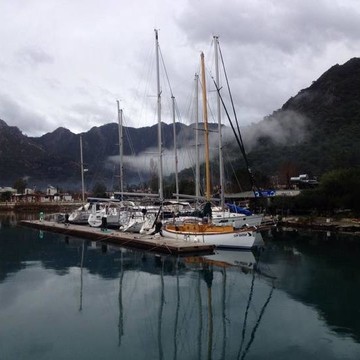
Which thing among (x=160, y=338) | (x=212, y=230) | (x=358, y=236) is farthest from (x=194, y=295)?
(x=358, y=236)

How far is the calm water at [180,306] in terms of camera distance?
50.3 feet

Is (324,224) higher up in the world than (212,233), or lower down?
lower down

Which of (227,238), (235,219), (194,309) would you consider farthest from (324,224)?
(194,309)

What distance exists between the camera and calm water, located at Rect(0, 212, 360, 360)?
15328mm

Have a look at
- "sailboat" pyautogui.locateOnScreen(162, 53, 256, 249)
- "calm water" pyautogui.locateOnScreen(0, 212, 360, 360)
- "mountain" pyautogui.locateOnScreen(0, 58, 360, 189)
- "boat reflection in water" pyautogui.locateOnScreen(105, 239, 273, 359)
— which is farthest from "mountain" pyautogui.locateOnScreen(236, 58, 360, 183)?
"boat reflection in water" pyautogui.locateOnScreen(105, 239, 273, 359)

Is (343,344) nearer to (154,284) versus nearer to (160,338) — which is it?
(160,338)

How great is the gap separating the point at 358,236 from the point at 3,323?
33.9m

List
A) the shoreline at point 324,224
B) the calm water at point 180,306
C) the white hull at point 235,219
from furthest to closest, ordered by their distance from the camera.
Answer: the shoreline at point 324,224, the white hull at point 235,219, the calm water at point 180,306

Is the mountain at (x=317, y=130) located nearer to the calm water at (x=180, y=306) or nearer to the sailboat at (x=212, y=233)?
the sailboat at (x=212, y=233)

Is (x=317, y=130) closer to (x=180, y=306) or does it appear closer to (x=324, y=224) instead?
(x=324, y=224)

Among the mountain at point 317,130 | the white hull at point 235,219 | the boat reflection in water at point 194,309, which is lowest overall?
the boat reflection in water at point 194,309

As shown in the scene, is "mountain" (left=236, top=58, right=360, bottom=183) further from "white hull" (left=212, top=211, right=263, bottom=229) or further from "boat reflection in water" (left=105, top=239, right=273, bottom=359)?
"boat reflection in water" (left=105, top=239, right=273, bottom=359)

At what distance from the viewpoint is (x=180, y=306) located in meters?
20.6

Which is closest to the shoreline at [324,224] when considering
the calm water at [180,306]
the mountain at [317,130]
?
the calm water at [180,306]
